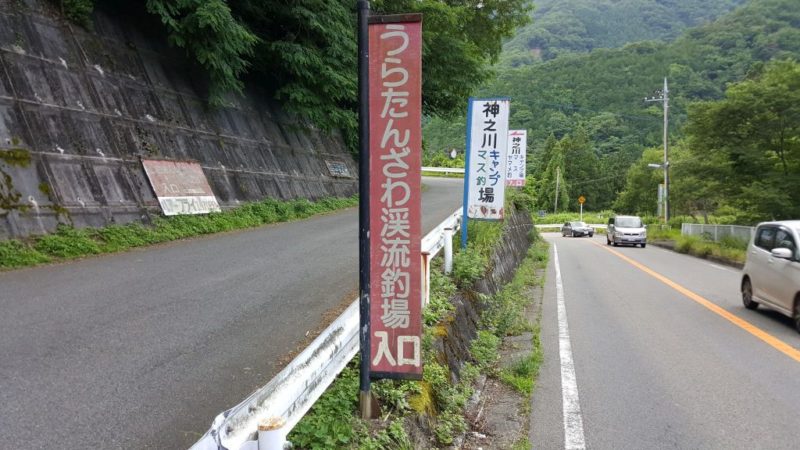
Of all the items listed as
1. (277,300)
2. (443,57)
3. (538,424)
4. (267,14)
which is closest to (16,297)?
(277,300)

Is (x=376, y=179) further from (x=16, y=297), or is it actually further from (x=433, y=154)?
(x=433, y=154)

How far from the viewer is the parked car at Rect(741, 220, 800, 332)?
26.4 ft

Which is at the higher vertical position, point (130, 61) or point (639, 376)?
point (130, 61)

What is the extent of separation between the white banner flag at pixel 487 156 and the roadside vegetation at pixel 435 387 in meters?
1.40

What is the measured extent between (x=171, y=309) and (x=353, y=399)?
328cm

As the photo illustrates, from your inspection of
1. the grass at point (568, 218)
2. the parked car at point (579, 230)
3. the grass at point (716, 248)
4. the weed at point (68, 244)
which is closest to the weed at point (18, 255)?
the weed at point (68, 244)

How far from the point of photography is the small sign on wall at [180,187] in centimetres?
1130

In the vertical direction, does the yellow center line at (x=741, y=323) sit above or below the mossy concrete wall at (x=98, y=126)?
below

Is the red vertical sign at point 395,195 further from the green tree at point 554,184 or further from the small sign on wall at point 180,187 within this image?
the green tree at point 554,184

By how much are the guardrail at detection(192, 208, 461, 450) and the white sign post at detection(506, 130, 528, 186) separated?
20131 millimetres

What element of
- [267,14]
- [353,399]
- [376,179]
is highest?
[267,14]

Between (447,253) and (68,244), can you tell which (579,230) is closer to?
(447,253)

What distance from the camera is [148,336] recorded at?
524 centimetres

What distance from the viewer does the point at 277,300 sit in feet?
22.1
